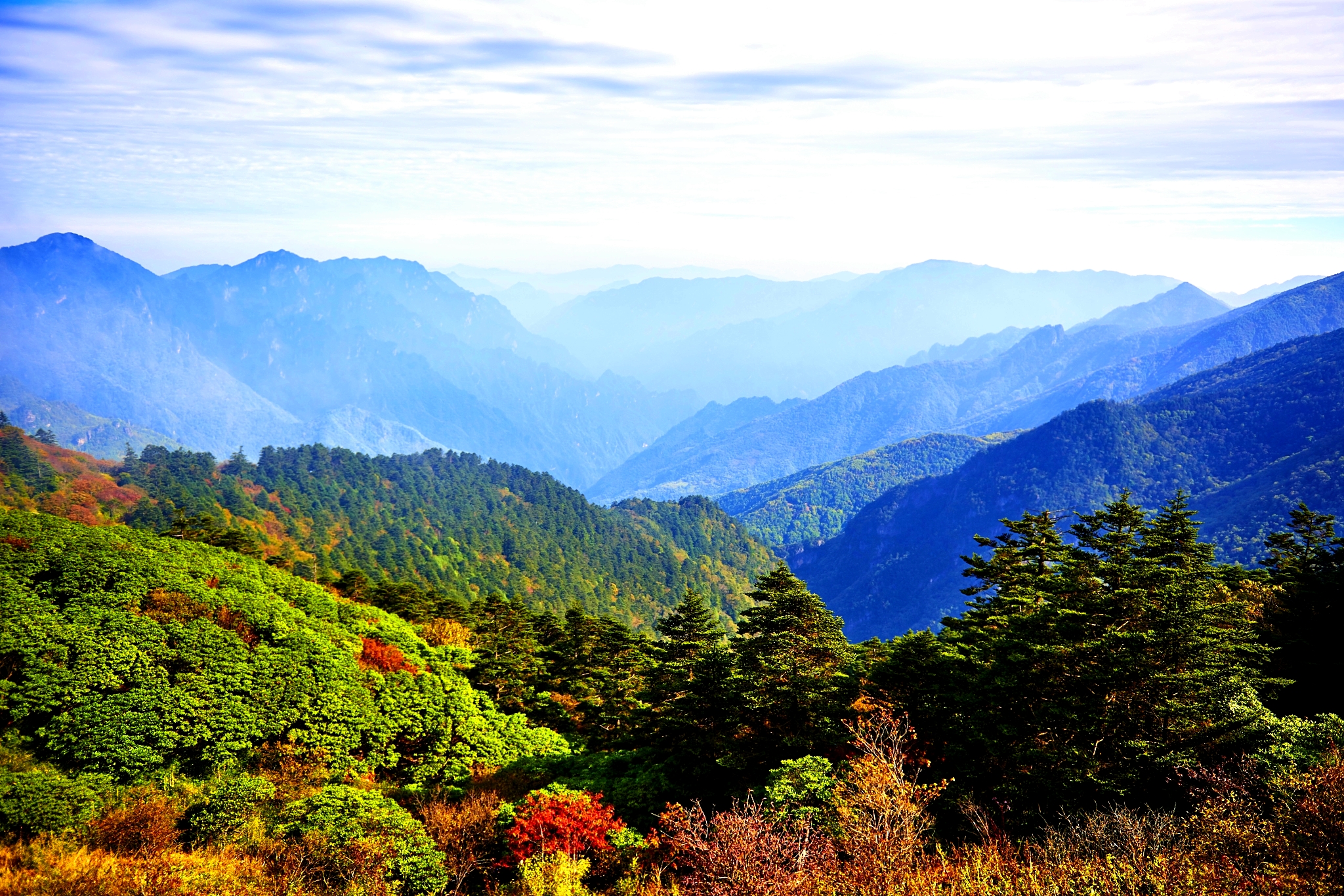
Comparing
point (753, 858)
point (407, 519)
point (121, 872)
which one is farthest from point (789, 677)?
point (407, 519)

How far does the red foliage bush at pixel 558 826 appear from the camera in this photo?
2366 centimetres

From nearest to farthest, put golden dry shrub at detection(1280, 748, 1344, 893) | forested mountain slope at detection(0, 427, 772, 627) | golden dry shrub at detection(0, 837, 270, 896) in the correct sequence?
golden dry shrub at detection(1280, 748, 1344, 893)
golden dry shrub at detection(0, 837, 270, 896)
forested mountain slope at detection(0, 427, 772, 627)

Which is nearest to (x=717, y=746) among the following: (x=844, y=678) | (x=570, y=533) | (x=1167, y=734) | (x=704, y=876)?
(x=844, y=678)

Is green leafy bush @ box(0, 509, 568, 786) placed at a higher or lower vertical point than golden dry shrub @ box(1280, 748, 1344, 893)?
higher

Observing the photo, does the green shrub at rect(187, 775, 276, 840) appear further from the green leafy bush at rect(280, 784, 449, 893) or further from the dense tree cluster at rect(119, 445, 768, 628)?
the dense tree cluster at rect(119, 445, 768, 628)

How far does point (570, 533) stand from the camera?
17300 cm

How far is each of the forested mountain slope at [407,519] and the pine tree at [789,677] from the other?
2444 inches

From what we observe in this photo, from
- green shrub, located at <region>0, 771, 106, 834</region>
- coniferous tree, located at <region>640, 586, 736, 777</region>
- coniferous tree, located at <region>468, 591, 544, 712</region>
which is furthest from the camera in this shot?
coniferous tree, located at <region>468, 591, 544, 712</region>

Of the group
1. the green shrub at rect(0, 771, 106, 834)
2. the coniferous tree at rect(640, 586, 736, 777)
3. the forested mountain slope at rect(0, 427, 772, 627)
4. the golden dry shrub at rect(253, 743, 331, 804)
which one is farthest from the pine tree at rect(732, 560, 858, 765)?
the forested mountain slope at rect(0, 427, 772, 627)

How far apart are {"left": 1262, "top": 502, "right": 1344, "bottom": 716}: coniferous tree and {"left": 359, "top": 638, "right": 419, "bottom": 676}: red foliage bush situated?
3826cm

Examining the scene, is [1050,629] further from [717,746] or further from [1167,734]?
[717,746]

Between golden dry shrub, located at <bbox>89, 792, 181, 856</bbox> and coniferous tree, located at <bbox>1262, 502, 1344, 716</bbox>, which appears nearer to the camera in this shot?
golden dry shrub, located at <bbox>89, 792, 181, 856</bbox>

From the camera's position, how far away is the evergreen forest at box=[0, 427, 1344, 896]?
1925 centimetres

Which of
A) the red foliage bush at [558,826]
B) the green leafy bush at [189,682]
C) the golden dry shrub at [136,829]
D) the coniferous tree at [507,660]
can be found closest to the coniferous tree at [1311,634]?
the red foliage bush at [558,826]
